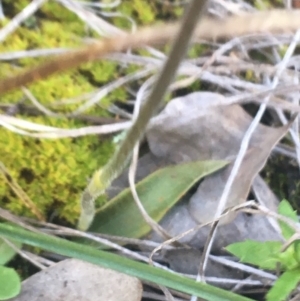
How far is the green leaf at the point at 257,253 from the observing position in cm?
61

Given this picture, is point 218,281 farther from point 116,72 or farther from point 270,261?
point 116,72

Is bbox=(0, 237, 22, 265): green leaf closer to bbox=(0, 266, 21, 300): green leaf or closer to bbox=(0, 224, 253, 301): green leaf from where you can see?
bbox=(0, 266, 21, 300): green leaf

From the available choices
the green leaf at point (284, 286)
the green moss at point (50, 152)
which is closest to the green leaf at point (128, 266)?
the green leaf at point (284, 286)

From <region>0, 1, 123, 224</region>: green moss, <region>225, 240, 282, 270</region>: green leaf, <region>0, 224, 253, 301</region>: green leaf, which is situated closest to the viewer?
<region>0, 224, 253, 301</region>: green leaf

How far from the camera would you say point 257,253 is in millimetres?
614

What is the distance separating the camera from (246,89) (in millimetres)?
831

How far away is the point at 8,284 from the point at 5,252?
8cm

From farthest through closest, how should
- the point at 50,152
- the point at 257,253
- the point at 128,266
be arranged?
the point at 50,152
the point at 257,253
the point at 128,266

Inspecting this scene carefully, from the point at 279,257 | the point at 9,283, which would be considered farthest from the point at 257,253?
the point at 9,283

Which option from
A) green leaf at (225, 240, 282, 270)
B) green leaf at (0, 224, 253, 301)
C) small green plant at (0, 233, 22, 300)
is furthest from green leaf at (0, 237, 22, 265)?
green leaf at (225, 240, 282, 270)

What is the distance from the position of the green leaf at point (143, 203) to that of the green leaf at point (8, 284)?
15 centimetres

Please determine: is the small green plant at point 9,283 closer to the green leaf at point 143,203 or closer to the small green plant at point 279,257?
the green leaf at point 143,203

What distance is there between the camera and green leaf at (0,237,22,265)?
0.65 meters

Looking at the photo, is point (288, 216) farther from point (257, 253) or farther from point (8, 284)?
point (8, 284)
